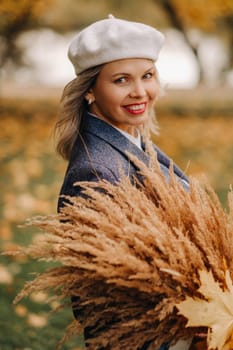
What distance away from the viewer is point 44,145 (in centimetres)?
871

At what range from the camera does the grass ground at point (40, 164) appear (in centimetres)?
Answer: 409

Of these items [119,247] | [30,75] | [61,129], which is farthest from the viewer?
[30,75]

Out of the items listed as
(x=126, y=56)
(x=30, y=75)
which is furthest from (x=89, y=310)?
(x=30, y=75)

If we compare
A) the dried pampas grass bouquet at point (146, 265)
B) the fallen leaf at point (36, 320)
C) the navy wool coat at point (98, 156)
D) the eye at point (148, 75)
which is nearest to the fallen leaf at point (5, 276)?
the fallen leaf at point (36, 320)

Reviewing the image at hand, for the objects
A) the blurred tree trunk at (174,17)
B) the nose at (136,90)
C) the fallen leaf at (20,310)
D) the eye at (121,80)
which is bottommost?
the nose at (136,90)

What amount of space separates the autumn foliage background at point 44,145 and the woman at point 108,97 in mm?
239

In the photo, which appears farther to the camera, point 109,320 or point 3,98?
point 3,98

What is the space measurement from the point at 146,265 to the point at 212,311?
0.62 feet

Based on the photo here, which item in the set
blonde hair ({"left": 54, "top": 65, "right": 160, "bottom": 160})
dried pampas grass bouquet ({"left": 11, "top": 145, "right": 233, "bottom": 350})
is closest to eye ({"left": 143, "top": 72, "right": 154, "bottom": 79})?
blonde hair ({"left": 54, "top": 65, "right": 160, "bottom": 160})

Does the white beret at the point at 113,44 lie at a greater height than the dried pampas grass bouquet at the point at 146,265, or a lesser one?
greater

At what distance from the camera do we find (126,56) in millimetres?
2256

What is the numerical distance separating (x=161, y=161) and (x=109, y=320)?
2.90 feet

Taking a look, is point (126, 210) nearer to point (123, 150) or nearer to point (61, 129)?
point (123, 150)

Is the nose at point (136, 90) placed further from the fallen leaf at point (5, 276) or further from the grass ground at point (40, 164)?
the fallen leaf at point (5, 276)
